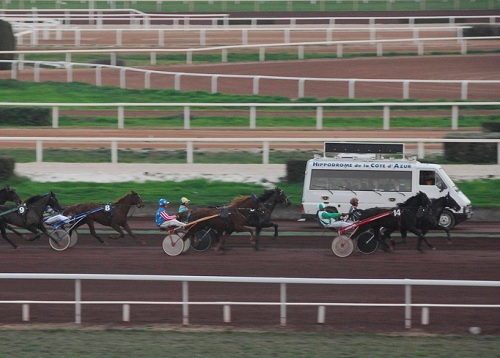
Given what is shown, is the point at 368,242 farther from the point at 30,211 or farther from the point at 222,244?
the point at 30,211

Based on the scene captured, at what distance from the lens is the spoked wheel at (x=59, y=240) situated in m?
15.8

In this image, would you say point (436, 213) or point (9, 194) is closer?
point (436, 213)

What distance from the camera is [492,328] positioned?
10969 millimetres

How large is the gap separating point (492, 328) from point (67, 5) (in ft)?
116

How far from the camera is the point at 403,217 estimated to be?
15375 millimetres

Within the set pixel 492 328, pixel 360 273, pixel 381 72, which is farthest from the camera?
pixel 381 72

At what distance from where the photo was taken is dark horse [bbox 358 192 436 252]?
50.1 ft

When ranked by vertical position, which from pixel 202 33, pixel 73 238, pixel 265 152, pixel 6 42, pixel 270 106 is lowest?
pixel 73 238

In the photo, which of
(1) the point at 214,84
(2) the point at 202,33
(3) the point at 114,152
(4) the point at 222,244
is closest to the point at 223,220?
(4) the point at 222,244

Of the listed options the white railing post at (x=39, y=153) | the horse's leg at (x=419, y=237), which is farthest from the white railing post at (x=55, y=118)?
the horse's leg at (x=419, y=237)

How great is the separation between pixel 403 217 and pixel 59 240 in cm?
493

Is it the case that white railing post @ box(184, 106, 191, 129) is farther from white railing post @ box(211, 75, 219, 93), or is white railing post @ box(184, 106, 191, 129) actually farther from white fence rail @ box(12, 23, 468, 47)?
white fence rail @ box(12, 23, 468, 47)

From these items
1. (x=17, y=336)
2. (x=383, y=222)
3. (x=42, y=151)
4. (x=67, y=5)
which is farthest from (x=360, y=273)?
(x=67, y=5)

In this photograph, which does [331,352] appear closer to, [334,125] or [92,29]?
[334,125]
